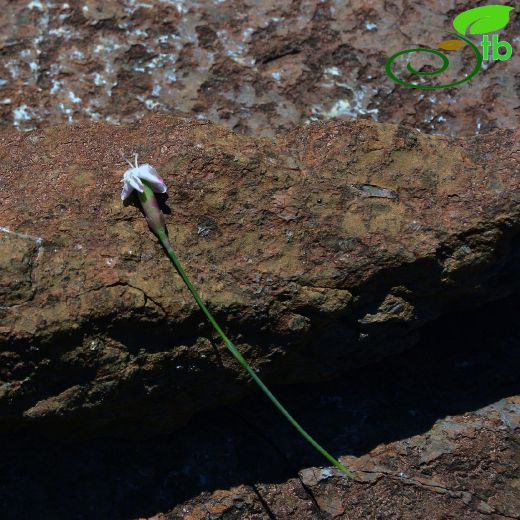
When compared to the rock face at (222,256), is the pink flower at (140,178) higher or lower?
higher

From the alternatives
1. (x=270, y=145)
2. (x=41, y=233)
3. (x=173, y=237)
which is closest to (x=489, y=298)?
(x=270, y=145)

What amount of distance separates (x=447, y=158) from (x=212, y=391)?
813 mm

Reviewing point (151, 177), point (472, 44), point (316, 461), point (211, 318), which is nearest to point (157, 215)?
point (151, 177)

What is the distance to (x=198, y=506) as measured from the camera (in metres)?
2.12

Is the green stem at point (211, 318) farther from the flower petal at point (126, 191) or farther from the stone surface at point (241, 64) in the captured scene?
the stone surface at point (241, 64)

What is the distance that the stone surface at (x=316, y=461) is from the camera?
6.97ft

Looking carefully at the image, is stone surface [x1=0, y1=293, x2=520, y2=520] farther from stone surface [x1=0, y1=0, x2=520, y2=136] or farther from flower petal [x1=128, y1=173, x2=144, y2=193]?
stone surface [x1=0, y1=0, x2=520, y2=136]

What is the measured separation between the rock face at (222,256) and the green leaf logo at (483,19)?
61 centimetres

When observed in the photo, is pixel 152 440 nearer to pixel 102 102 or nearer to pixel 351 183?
pixel 351 183

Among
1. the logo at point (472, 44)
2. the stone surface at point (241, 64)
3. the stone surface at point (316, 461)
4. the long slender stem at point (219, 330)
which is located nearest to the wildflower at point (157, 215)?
the long slender stem at point (219, 330)

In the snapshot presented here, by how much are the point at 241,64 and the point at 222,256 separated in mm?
870

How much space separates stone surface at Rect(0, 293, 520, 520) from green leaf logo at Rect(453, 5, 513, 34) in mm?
1061

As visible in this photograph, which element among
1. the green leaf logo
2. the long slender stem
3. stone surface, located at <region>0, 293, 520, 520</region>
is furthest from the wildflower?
the green leaf logo

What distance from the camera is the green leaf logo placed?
105 inches
